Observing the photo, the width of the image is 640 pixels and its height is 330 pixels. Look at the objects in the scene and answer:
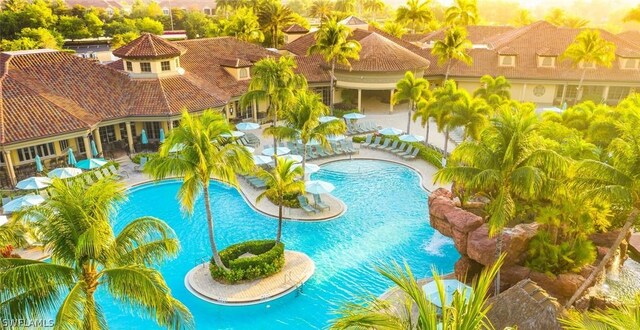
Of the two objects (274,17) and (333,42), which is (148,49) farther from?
(274,17)

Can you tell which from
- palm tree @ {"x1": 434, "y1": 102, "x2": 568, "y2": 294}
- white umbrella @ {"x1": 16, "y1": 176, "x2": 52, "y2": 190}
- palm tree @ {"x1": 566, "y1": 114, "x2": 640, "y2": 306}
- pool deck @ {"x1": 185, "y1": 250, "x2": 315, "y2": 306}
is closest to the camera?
palm tree @ {"x1": 566, "y1": 114, "x2": 640, "y2": 306}

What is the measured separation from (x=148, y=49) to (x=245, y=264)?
23341 millimetres

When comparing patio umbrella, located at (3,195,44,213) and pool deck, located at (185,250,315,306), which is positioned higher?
patio umbrella, located at (3,195,44,213)

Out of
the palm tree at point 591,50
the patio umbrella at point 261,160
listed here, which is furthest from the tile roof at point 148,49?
the palm tree at point 591,50

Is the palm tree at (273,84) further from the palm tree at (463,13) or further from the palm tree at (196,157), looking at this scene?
the palm tree at (463,13)

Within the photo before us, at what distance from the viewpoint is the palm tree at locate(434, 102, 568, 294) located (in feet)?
48.7

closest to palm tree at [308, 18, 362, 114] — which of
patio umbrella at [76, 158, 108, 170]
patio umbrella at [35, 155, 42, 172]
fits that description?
patio umbrella at [76, 158, 108, 170]

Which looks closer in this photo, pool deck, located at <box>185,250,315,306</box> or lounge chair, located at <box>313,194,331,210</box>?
pool deck, located at <box>185,250,315,306</box>

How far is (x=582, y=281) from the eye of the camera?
17.3m

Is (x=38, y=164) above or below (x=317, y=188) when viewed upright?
above

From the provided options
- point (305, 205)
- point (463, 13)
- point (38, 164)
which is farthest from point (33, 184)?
point (463, 13)

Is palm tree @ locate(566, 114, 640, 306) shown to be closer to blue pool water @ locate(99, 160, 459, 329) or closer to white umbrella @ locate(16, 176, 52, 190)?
blue pool water @ locate(99, 160, 459, 329)

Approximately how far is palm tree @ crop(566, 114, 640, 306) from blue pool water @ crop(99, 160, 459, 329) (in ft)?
26.4

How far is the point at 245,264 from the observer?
63.5ft
